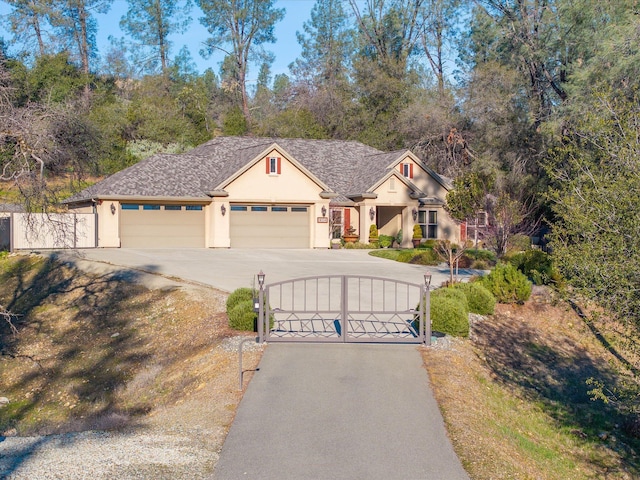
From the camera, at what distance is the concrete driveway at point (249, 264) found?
22.6m

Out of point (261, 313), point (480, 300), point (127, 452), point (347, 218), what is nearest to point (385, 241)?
point (347, 218)

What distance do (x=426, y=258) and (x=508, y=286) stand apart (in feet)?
31.7

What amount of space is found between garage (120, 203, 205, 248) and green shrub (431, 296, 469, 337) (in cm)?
2153

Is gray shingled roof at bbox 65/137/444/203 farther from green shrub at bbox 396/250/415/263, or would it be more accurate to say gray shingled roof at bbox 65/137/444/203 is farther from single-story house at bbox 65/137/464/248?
green shrub at bbox 396/250/415/263

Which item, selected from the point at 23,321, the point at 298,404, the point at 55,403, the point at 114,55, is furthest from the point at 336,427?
the point at 114,55

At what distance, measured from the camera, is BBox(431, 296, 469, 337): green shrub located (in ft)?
47.9

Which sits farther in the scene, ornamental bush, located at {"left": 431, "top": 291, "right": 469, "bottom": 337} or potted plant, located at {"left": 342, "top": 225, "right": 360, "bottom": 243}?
potted plant, located at {"left": 342, "top": 225, "right": 360, "bottom": 243}

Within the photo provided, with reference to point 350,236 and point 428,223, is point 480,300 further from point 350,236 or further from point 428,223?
point 428,223

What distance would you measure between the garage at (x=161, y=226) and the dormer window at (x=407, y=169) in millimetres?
11909

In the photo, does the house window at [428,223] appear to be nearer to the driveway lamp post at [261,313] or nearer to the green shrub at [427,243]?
the green shrub at [427,243]

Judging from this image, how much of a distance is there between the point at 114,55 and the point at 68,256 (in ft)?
129

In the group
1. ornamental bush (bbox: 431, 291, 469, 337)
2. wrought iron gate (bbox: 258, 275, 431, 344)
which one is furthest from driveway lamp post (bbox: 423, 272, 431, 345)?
ornamental bush (bbox: 431, 291, 469, 337)

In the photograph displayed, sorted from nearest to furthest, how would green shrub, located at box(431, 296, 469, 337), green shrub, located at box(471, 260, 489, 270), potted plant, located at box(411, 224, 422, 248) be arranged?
1. green shrub, located at box(431, 296, 469, 337)
2. green shrub, located at box(471, 260, 489, 270)
3. potted plant, located at box(411, 224, 422, 248)

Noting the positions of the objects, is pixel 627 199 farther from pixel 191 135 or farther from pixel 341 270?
pixel 191 135
